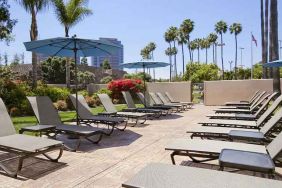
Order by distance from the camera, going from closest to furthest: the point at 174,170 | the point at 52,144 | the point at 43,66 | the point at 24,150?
the point at 174,170
the point at 24,150
the point at 52,144
the point at 43,66

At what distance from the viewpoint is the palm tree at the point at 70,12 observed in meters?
24.3

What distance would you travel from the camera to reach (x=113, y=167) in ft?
18.0

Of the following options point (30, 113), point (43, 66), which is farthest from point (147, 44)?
point (30, 113)

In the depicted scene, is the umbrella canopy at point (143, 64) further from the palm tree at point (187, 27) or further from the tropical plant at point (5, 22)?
the palm tree at point (187, 27)

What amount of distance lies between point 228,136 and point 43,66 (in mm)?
56220

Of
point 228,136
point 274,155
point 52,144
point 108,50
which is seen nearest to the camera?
point 274,155

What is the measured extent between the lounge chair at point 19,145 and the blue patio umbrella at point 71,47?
9.02ft

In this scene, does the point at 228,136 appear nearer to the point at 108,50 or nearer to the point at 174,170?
the point at 174,170

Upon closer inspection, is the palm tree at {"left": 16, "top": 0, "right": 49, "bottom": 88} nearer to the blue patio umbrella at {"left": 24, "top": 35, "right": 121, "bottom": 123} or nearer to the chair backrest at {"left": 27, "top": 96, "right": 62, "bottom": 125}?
the blue patio umbrella at {"left": 24, "top": 35, "right": 121, "bottom": 123}

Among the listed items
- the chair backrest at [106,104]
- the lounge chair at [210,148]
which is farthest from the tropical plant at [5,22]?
the lounge chair at [210,148]

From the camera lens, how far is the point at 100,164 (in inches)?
224

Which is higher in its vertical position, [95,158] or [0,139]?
[0,139]

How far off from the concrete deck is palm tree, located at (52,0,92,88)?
1756 cm

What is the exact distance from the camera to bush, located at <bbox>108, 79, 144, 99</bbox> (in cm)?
2105
